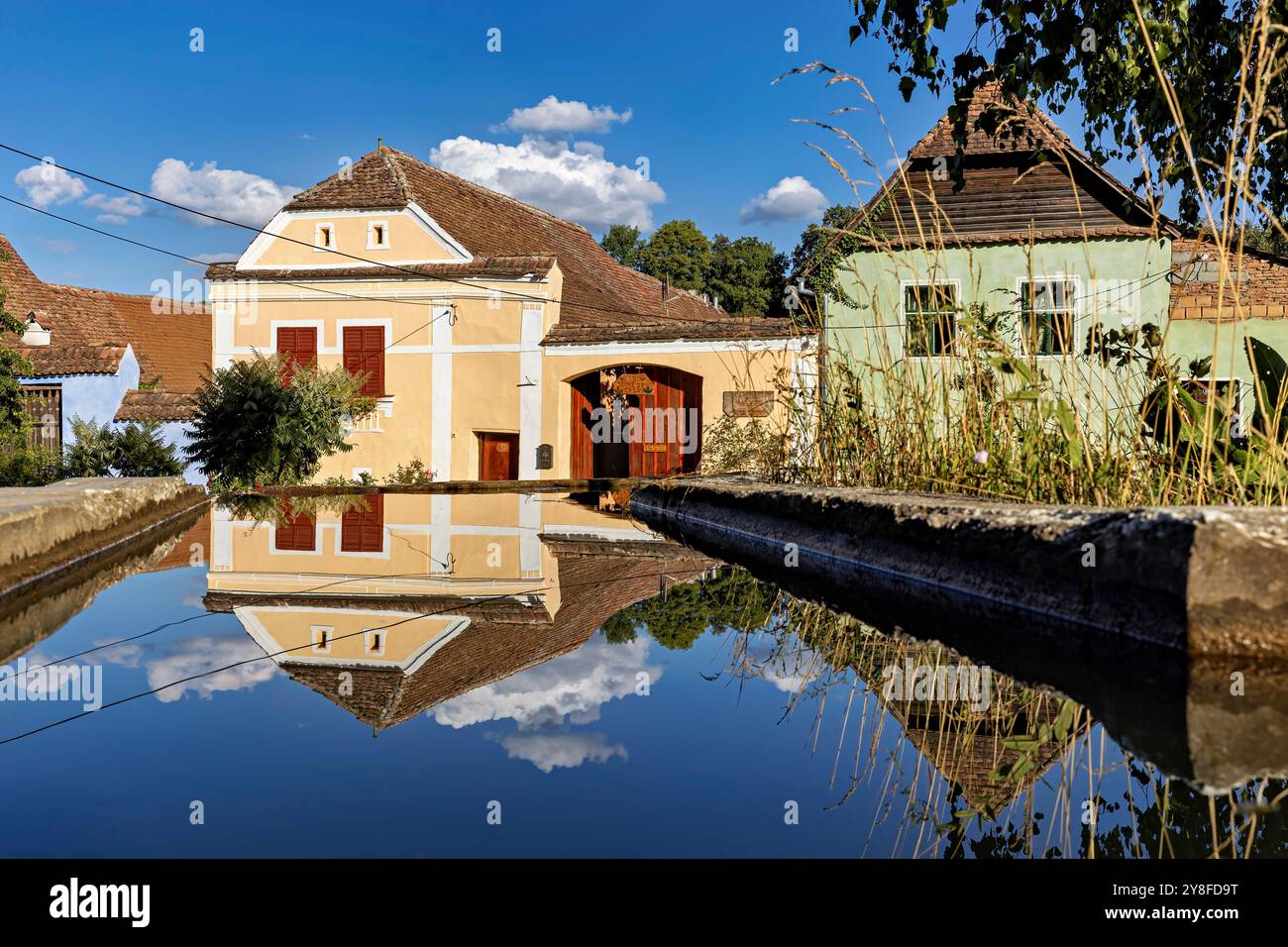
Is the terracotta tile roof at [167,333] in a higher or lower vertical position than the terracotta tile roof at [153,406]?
higher

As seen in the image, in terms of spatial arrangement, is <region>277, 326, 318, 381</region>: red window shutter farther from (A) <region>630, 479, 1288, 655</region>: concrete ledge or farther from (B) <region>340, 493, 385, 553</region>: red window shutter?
(A) <region>630, 479, 1288, 655</region>: concrete ledge

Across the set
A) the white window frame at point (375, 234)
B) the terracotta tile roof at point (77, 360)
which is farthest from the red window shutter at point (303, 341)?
the terracotta tile roof at point (77, 360)

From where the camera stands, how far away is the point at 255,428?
1434cm

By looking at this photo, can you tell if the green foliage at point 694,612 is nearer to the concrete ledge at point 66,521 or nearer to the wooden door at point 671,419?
the concrete ledge at point 66,521

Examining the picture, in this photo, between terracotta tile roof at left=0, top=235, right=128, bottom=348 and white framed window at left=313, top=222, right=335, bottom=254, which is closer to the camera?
white framed window at left=313, top=222, right=335, bottom=254

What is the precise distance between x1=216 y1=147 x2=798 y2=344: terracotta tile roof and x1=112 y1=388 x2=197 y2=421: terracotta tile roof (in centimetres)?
363

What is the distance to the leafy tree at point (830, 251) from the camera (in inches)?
202

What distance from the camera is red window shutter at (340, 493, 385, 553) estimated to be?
5423mm

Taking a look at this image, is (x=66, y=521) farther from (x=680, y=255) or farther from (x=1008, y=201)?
(x=680, y=255)

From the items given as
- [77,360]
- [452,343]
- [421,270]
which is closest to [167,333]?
[77,360]

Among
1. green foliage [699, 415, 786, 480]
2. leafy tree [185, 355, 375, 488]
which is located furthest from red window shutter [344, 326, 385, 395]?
green foliage [699, 415, 786, 480]

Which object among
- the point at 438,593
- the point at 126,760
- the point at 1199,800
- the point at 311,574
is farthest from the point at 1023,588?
the point at 311,574

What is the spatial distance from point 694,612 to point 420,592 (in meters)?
0.99

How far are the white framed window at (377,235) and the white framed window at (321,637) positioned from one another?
17.7 metres
